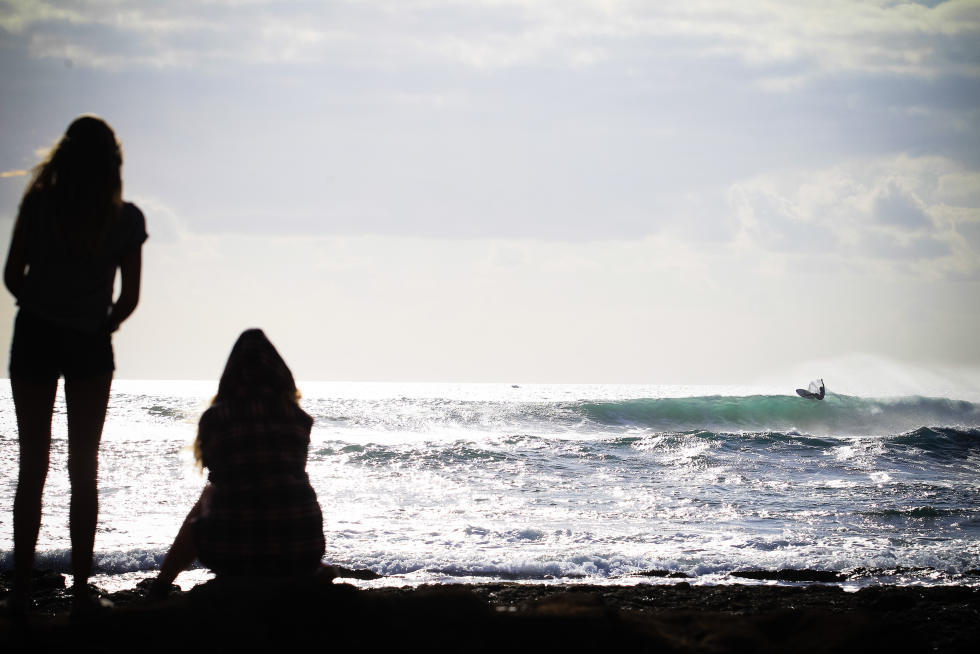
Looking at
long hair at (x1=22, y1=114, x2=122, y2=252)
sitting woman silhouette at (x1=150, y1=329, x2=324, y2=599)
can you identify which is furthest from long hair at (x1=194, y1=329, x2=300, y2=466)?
long hair at (x1=22, y1=114, x2=122, y2=252)

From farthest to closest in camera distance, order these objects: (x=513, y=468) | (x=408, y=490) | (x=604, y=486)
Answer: (x=513, y=468) < (x=604, y=486) < (x=408, y=490)

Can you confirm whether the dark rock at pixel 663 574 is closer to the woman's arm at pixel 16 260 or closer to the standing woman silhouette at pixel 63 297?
the standing woman silhouette at pixel 63 297

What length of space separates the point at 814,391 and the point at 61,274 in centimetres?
3475

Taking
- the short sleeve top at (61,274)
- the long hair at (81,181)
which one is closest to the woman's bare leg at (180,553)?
the short sleeve top at (61,274)

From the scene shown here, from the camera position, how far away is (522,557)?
21.8 ft

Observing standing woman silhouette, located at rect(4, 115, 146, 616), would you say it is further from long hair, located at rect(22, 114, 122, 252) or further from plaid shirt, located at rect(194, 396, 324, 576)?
plaid shirt, located at rect(194, 396, 324, 576)

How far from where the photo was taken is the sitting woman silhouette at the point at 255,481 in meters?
2.87

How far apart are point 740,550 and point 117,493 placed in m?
7.15

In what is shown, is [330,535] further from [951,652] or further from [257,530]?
[951,652]

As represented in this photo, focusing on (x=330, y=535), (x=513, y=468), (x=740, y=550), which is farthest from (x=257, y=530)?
(x=513, y=468)

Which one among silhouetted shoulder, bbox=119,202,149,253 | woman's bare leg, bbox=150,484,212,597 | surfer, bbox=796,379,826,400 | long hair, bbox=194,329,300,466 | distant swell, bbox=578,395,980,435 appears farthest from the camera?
surfer, bbox=796,379,826,400

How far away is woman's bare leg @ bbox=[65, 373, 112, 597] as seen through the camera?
2768 mm

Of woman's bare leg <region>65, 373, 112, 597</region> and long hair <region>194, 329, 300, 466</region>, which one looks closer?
woman's bare leg <region>65, 373, 112, 597</region>

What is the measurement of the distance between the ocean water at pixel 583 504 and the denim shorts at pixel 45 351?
23.7 inches
